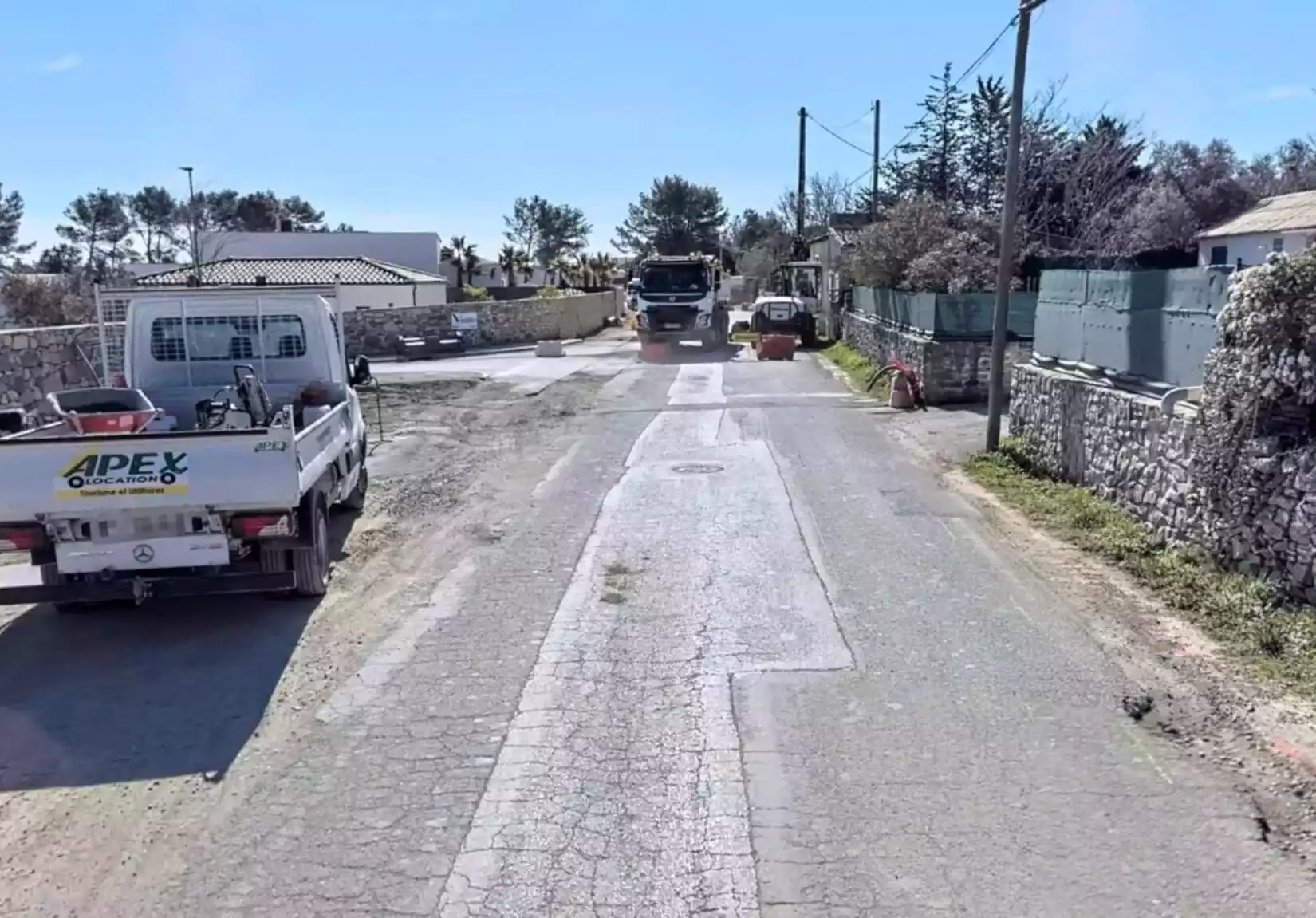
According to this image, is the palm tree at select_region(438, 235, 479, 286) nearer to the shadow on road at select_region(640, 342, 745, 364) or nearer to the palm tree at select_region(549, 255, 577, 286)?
the palm tree at select_region(549, 255, 577, 286)

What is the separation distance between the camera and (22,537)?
652 cm

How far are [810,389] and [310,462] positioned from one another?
1622cm

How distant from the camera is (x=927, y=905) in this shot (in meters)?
3.85

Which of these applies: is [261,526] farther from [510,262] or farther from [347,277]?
[510,262]

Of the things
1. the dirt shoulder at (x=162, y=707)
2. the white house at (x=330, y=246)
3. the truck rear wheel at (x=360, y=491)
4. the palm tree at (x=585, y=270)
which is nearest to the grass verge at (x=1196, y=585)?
the dirt shoulder at (x=162, y=707)

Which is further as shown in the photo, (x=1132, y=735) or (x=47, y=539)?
(x=47, y=539)

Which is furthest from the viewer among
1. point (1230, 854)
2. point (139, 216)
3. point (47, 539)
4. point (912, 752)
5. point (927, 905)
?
point (139, 216)

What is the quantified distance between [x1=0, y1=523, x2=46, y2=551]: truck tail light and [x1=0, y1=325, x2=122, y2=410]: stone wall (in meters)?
7.37

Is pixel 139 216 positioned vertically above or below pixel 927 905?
above

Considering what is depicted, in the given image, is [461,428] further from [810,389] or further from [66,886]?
[66,886]

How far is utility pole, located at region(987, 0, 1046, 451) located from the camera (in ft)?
42.4

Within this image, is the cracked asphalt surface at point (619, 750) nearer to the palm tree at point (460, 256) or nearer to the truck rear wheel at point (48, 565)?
the truck rear wheel at point (48, 565)

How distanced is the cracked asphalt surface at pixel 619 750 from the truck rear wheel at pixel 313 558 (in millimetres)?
171

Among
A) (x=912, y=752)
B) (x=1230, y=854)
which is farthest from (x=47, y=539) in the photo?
(x=1230, y=854)
